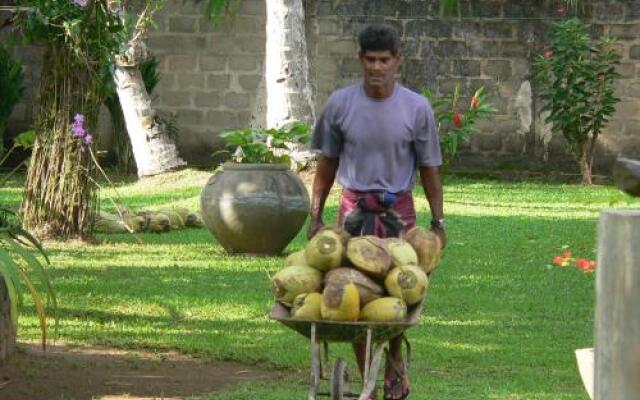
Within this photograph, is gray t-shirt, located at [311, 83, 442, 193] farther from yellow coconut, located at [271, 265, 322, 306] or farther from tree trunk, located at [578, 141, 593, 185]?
tree trunk, located at [578, 141, 593, 185]

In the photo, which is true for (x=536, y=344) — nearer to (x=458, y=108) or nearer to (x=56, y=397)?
(x=56, y=397)

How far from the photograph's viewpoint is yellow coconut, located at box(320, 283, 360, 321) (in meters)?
6.73

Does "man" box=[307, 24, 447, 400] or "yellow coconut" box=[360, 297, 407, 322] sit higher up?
"man" box=[307, 24, 447, 400]

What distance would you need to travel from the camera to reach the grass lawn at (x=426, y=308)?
9141 millimetres

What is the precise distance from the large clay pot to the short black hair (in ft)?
19.9

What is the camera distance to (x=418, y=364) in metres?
9.38

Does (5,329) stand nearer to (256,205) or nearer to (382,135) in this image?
(382,135)

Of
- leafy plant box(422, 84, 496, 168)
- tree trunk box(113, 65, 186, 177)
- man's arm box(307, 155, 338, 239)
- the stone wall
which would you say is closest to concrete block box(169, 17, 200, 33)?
the stone wall

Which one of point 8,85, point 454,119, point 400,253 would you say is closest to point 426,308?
point 400,253

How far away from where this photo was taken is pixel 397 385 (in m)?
7.52

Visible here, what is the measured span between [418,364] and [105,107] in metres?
13.1

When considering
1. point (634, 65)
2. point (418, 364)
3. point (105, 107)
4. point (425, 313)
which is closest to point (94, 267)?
point (425, 313)

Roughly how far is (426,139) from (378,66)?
0.44 metres

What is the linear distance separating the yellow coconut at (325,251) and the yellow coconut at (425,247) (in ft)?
1.39
